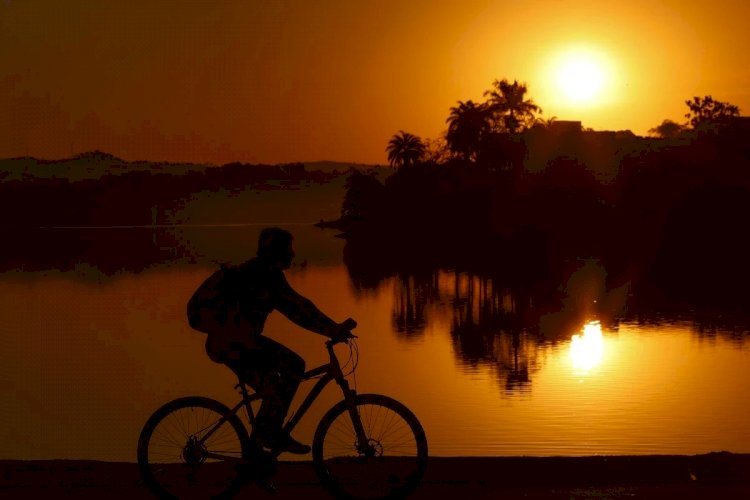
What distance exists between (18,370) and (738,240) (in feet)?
202

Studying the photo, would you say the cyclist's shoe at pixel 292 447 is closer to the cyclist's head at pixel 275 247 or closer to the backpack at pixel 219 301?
the backpack at pixel 219 301

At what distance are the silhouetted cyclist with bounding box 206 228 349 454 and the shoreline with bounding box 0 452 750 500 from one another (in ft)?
2.55

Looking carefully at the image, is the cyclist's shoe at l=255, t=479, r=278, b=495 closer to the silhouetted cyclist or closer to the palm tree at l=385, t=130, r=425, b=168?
the silhouetted cyclist

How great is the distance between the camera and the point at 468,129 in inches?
4444

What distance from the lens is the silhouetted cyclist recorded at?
6.66m

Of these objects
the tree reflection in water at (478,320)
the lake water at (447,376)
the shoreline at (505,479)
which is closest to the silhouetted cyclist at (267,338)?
the shoreline at (505,479)

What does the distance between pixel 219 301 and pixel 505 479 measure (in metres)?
2.47

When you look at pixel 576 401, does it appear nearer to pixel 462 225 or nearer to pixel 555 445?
pixel 555 445

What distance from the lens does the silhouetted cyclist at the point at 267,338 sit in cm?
666

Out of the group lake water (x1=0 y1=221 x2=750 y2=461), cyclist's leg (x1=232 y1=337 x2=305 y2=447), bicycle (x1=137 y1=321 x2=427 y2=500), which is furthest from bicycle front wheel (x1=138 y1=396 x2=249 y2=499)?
lake water (x1=0 y1=221 x2=750 y2=461)

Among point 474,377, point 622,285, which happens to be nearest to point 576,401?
point 474,377

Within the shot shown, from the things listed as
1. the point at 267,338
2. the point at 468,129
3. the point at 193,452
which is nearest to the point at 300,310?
the point at 267,338

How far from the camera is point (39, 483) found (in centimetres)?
748

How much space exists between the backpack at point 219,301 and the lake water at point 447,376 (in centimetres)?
741
